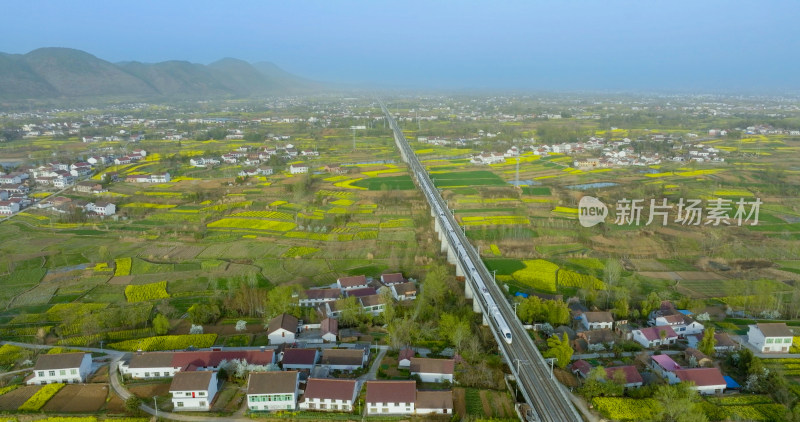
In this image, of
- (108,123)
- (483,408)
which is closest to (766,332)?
(483,408)

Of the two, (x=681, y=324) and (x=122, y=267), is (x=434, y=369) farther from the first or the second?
(x=122, y=267)

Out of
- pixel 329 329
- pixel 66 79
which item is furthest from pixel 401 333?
pixel 66 79

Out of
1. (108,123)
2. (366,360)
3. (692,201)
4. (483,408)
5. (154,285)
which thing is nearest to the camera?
(483,408)

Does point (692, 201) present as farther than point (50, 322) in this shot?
Yes

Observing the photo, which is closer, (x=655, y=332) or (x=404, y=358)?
(x=404, y=358)

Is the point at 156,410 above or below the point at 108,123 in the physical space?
below

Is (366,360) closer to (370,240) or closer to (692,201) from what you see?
(370,240)
